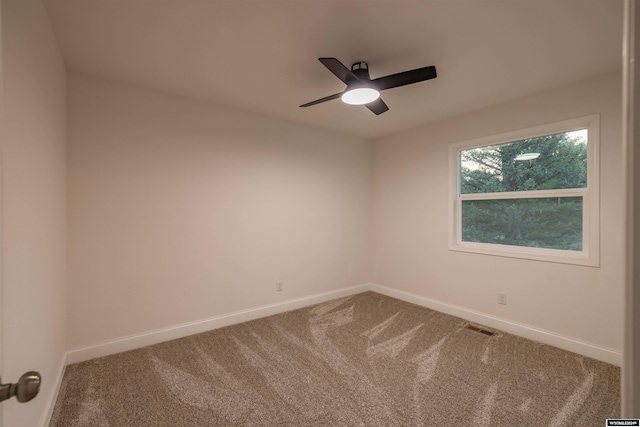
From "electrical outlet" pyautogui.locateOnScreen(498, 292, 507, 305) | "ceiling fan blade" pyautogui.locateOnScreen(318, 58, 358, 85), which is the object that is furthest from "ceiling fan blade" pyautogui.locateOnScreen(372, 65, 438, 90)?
"electrical outlet" pyautogui.locateOnScreen(498, 292, 507, 305)

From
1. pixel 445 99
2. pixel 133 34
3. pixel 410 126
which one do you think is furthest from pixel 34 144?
pixel 410 126

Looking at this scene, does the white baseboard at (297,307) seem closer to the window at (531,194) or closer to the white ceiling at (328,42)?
the window at (531,194)

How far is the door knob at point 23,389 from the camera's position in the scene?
0.59m

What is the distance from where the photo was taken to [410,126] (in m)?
3.80

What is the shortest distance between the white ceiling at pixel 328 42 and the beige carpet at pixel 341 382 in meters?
2.40

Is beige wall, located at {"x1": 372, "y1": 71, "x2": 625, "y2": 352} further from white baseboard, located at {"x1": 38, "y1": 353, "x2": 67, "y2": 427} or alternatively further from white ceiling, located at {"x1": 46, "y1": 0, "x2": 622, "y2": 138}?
white baseboard, located at {"x1": 38, "y1": 353, "x2": 67, "y2": 427}

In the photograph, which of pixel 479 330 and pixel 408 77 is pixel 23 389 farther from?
pixel 479 330

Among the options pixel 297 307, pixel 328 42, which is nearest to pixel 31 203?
pixel 328 42

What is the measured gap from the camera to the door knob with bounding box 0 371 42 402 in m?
0.59

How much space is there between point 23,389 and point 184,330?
8.05 feet

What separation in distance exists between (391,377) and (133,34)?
3.04 metres

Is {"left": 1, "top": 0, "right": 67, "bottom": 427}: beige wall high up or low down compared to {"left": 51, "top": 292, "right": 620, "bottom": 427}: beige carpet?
up

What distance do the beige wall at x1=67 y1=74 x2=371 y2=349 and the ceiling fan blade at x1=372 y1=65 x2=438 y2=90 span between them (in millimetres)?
1761

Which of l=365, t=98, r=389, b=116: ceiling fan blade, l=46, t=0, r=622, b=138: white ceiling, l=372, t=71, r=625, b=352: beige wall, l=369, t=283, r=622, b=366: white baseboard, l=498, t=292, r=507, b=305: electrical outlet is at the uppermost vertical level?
l=46, t=0, r=622, b=138: white ceiling
